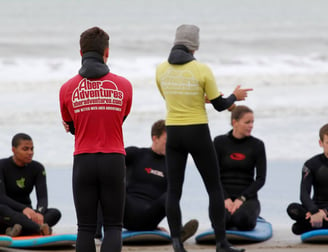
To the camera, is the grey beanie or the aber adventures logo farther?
the grey beanie

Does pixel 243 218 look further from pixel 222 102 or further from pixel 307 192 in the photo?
pixel 222 102

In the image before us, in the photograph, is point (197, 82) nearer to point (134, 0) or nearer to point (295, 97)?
point (295, 97)

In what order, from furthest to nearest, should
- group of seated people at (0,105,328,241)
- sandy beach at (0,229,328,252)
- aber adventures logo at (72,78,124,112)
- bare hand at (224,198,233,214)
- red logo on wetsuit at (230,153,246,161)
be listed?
red logo on wetsuit at (230,153,246,161), bare hand at (224,198,233,214), group of seated people at (0,105,328,241), sandy beach at (0,229,328,252), aber adventures logo at (72,78,124,112)

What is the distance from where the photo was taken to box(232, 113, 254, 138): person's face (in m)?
7.43

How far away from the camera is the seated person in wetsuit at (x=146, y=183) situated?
7.25 m

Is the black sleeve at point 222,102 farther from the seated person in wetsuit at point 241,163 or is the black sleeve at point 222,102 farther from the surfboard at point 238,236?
the surfboard at point 238,236

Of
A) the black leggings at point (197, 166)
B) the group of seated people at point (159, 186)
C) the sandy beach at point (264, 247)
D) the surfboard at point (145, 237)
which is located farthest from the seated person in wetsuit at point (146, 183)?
the black leggings at point (197, 166)

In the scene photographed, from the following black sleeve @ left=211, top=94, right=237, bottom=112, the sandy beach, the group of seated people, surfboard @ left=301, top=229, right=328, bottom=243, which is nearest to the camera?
black sleeve @ left=211, top=94, right=237, bottom=112

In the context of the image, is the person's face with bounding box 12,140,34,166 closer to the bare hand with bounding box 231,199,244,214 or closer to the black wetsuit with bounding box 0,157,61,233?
the black wetsuit with bounding box 0,157,61,233

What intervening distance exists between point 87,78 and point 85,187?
2.24 ft

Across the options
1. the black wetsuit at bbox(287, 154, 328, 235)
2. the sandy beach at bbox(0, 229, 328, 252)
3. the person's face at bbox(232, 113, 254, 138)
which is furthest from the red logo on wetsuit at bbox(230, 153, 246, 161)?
the sandy beach at bbox(0, 229, 328, 252)

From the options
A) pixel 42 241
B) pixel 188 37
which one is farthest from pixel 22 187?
pixel 188 37

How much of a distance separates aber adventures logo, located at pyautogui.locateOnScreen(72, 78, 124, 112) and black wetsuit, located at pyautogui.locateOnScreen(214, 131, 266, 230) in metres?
2.68

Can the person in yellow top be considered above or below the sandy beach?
above
